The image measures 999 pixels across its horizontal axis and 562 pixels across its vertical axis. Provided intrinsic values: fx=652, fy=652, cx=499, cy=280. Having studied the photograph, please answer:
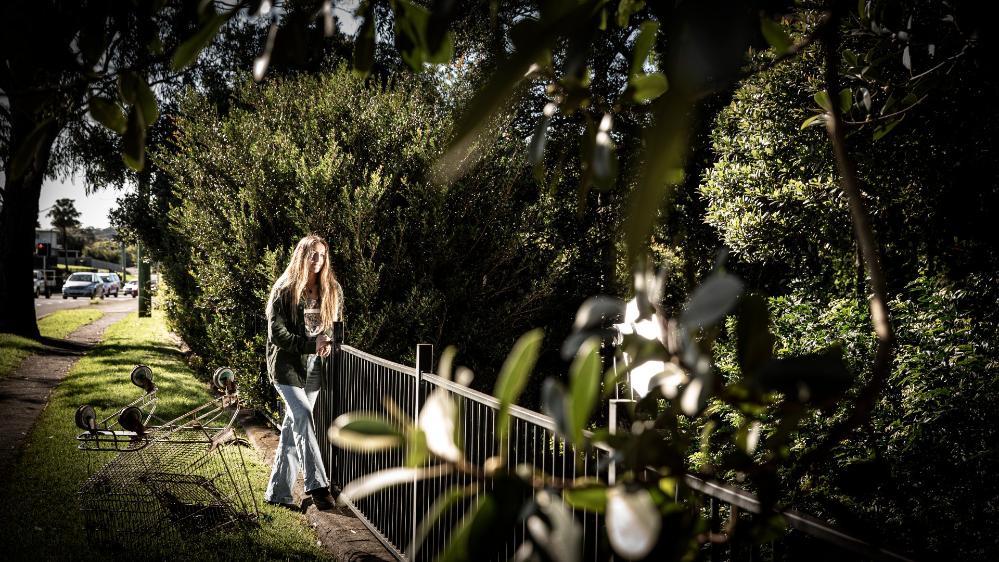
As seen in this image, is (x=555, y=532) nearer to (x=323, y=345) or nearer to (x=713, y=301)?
(x=713, y=301)

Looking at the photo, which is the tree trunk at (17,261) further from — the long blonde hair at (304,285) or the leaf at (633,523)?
the leaf at (633,523)

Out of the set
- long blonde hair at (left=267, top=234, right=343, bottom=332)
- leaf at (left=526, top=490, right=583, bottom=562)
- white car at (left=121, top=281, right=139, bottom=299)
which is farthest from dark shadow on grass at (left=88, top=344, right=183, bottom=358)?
white car at (left=121, top=281, right=139, bottom=299)

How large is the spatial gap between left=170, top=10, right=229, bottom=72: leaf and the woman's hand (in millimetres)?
4339

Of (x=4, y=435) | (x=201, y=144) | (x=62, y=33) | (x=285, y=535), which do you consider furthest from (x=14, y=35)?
(x=4, y=435)

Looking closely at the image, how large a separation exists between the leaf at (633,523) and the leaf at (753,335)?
256 millimetres

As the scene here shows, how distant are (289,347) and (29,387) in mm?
8863

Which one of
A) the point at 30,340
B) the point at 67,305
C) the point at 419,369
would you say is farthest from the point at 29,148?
the point at 67,305

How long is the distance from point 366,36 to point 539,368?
8.07m

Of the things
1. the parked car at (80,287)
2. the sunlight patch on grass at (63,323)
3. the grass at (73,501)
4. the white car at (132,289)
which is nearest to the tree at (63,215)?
the white car at (132,289)

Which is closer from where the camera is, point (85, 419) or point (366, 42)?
point (366, 42)

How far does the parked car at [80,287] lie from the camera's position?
4756cm

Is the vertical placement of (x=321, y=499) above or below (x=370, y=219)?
below

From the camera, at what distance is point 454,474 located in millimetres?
3738

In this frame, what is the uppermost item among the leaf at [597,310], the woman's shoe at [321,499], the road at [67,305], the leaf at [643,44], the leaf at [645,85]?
the leaf at [643,44]
